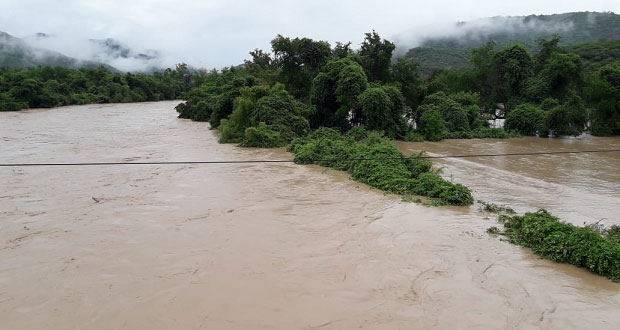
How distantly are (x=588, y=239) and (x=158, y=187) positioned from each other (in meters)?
8.72

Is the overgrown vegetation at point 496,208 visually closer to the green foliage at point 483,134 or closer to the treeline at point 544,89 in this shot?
the green foliage at point 483,134

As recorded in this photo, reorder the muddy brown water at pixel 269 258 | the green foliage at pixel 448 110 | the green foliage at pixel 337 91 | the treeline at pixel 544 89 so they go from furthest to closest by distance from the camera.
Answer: the green foliage at pixel 448 110, the treeline at pixel 544 89, the green foliage at pixel 337 91, the muddy brown water at pixel 269 258

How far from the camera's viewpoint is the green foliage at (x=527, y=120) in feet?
66.9

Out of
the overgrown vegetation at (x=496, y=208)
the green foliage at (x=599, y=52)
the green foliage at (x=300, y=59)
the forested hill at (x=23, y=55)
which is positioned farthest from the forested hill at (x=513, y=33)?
the forested hill at (x=23, y=55)

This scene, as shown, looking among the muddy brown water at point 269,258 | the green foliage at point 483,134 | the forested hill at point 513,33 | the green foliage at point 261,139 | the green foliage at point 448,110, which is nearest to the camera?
the muddy brown water at point 269,258

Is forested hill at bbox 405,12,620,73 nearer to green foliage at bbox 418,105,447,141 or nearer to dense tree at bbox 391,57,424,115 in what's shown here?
dense tree at bbox 391,57,424,115

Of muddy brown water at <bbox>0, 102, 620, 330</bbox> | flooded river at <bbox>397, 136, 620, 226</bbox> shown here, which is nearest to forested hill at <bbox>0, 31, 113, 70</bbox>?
muddy brown water at <bbox>0, 102, 620, 330</bbox>

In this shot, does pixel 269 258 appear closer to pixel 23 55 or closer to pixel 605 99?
pixel 605 99

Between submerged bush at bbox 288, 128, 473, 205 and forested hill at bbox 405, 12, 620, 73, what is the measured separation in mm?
39439

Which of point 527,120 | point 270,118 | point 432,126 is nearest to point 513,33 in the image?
point 527,120

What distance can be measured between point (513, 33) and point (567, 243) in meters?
82.1

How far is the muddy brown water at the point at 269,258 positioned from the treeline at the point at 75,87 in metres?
26.0

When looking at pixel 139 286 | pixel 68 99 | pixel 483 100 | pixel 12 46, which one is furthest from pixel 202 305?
pixel 12 46

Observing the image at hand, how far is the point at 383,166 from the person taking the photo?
36.5ft
